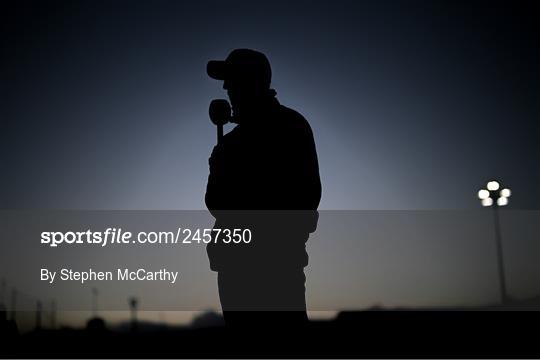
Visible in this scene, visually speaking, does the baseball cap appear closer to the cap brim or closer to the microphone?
the cap brim

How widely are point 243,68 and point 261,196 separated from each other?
3.01ft

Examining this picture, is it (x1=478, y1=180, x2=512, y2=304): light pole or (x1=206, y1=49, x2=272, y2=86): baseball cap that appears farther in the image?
(x1=478, y1=180, x2=512, y2=304): light pole

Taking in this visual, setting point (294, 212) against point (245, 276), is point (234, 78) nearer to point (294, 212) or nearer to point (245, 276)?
point (294, 212)

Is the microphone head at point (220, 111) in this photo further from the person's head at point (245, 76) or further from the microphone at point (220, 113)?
the person's head at point (245, 76)

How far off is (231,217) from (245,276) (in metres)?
0.41

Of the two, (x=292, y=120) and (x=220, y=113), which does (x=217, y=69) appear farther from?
(x=292, y=120)

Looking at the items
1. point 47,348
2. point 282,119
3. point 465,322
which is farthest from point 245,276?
point 465,322

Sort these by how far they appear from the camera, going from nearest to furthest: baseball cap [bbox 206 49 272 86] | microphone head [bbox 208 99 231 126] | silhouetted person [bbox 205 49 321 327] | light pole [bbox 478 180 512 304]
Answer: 1. silhouetted person [bbox 205 49 321 327]
2. baseball cap [bbox 206 49 272 86]
3. microphone head [bbox 208 99 231 126]
4. light pole [bbox 478 180 512 304]

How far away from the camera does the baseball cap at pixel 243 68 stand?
3.29 metres

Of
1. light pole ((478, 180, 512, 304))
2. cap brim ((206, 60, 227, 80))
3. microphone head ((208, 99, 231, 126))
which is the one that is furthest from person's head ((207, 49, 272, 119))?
light pole ((478, 180, 512, 304))

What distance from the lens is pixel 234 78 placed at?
10.9 feet

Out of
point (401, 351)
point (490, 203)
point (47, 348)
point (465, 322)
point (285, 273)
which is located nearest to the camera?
point (285, 273)

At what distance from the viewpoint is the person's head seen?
329 cm

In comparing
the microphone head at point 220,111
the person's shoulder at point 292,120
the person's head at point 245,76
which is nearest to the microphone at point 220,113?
the microphone head at point 220,111
